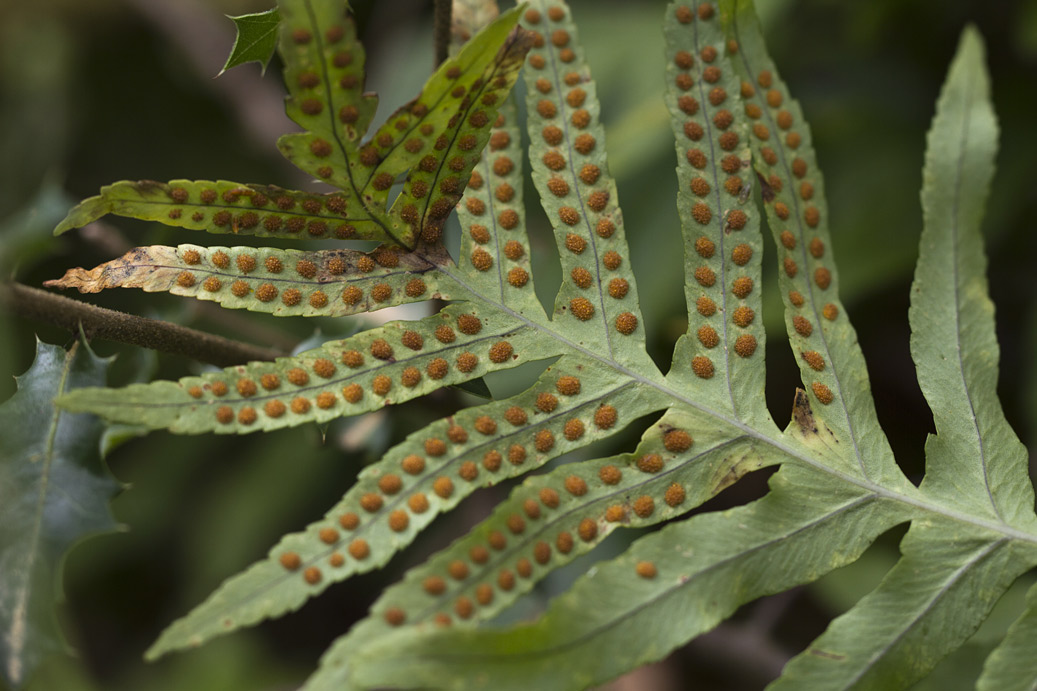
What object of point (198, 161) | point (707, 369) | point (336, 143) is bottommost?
point (707, 369)

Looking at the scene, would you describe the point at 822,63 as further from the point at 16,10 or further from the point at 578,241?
the point at 16,10

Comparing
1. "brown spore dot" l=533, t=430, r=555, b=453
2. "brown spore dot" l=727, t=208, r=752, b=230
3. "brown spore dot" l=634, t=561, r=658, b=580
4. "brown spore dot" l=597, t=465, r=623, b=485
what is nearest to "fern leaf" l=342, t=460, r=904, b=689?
"brown spore dot" l=634, t=561, r=658, b=580

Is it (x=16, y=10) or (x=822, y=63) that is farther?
(x=16, y=10)

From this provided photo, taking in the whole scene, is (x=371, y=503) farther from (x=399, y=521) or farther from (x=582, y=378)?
(x=582, y=378)

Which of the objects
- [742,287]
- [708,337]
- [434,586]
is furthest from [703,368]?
[434,586]

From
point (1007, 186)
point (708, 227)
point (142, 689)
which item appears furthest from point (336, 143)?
point (142, 689)

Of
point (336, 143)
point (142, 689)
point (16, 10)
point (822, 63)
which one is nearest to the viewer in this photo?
point (336, 143)

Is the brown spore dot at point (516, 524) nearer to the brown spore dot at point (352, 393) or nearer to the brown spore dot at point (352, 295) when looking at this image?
the brown spore dot at point (352, 393)
